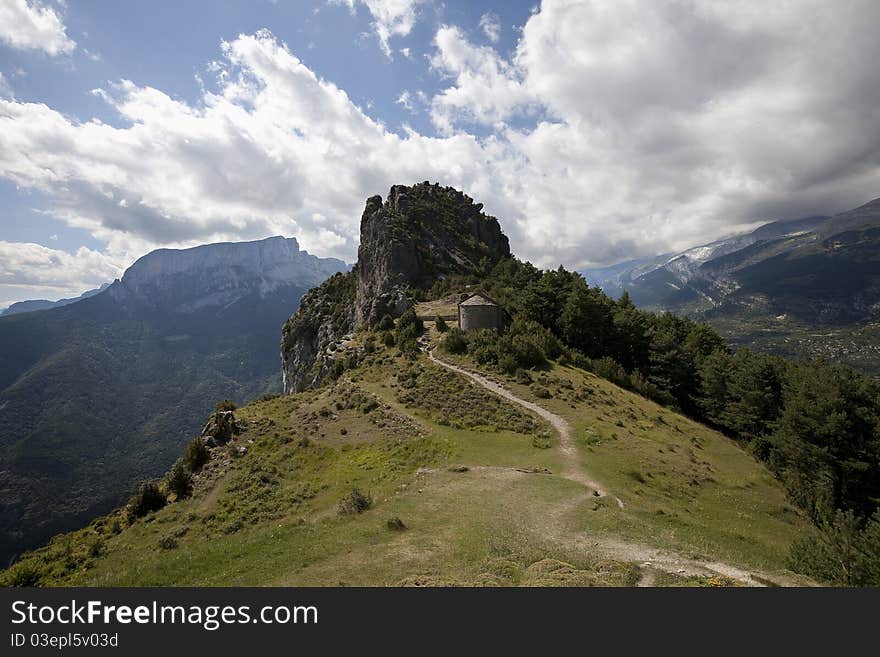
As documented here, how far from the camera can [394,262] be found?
298ft

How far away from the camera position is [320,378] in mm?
62781

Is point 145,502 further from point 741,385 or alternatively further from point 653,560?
point 741,385

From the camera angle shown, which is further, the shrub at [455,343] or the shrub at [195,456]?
the shrub at [455,343]

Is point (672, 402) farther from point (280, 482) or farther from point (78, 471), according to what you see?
point (78, 471)

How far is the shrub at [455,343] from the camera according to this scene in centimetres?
5266

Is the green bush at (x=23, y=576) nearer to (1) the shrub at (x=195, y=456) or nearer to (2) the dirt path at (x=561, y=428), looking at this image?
(1) the shrub at (x=195, y=456)

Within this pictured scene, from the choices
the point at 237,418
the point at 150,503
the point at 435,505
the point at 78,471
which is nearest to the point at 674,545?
the point at 435,505

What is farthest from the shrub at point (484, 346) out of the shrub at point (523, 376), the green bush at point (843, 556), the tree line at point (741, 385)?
the green bush at point (843, 556)

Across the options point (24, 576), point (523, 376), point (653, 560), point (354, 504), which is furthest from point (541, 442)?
point (24, 576)

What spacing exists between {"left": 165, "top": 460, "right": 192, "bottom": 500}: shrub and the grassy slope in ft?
3.05

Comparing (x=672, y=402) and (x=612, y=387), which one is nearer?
(x=612, y=387)

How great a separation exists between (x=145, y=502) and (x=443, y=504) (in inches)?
893

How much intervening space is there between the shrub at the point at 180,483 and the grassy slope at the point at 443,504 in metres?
0.93

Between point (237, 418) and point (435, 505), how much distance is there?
28.6 metres
